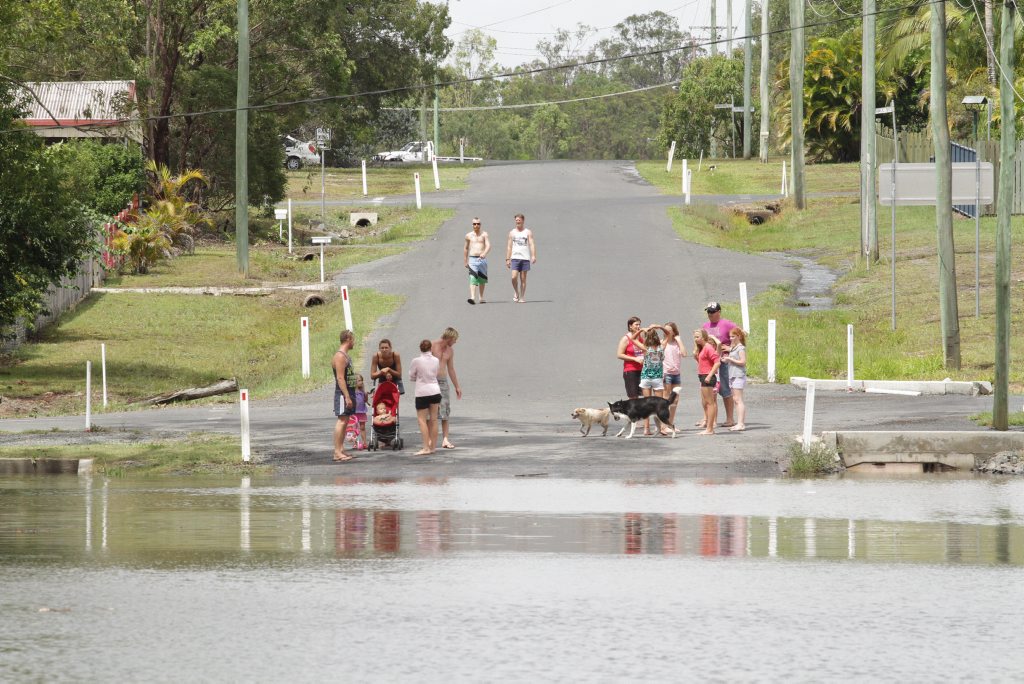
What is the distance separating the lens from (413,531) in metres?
12.5

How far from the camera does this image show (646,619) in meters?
9.02

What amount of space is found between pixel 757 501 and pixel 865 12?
79.5ft

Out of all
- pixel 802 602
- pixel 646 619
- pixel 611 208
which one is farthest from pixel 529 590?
pixel 611 208

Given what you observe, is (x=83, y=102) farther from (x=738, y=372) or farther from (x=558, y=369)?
(x=738, y=372)

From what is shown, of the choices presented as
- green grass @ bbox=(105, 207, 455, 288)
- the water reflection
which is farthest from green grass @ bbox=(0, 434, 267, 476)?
green grass @ bbox=(105, 207, 455, 288)

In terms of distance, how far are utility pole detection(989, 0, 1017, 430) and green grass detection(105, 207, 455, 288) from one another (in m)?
21.0

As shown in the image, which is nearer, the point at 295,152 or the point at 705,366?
the point at 705,366

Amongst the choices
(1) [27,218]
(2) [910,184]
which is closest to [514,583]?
(1) [27,218]

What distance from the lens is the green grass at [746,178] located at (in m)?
54.6

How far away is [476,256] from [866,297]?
906 cm

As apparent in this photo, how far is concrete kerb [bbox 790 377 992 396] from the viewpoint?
75.2 feet

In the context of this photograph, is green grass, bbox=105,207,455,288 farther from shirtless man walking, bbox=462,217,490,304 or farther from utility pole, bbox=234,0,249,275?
shirtless man walking, bbox=462,217,490,304

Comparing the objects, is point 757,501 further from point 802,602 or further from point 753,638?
point 753,638

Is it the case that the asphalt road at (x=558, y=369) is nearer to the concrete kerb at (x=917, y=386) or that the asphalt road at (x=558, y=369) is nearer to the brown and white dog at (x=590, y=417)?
the brown and white dog at (x=590, y=417)
